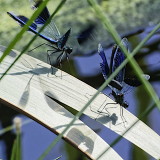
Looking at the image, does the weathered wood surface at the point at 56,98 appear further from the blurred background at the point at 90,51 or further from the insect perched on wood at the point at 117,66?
the blurred background at the point at 90,51

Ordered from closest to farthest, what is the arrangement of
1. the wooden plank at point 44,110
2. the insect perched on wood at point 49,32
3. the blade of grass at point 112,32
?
the blade of grass at point 112,32
the wooden plank at point 44,110
the insect perched on wood at point 49,32

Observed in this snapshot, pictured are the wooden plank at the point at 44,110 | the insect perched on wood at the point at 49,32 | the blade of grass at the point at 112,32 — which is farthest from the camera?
the insect perched on wood at the point at 49,32

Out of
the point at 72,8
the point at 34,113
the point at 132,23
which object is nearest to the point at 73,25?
the point at 72,8

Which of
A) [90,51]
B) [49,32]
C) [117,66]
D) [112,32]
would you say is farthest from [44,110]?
[90,51]

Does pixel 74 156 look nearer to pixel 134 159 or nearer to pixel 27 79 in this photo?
pixel 134 159

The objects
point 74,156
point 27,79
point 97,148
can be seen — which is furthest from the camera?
point 74,156

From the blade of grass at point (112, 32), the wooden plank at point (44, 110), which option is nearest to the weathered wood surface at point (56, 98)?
the wooden plank at point (44, 110)

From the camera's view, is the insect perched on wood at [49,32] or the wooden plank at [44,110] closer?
the wooden plank at [44,110]

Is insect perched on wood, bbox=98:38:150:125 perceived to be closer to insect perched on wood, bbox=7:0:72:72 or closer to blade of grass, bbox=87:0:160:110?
insect perched on wood, bbox=7:0:72:72

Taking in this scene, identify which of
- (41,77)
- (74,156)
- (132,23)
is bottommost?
(74,156)
